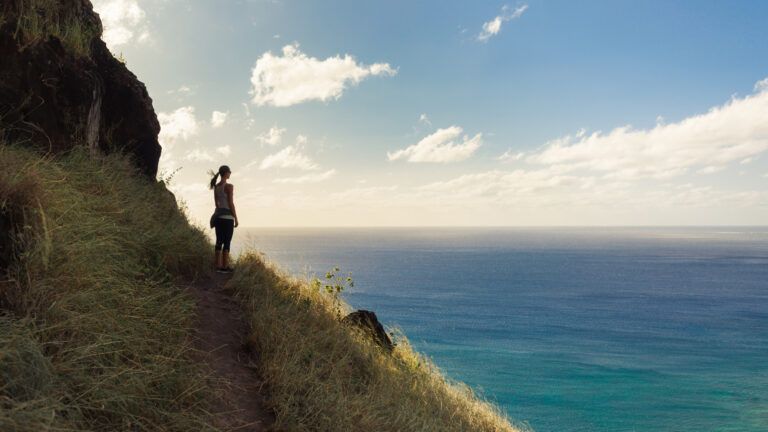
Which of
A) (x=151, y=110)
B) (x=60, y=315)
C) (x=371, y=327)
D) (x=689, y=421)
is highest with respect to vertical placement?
(x=151, y=110)

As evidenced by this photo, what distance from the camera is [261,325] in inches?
276

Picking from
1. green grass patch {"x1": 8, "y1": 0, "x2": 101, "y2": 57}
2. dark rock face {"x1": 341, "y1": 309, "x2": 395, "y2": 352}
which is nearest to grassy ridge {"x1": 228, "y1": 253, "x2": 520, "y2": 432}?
dark rock face {"x1": 341, "y1": 309, "x2": 395, "y2": 352}

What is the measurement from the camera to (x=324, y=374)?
6906mm

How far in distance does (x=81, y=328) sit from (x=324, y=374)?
11.5 ft

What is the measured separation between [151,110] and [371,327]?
29.9 feet

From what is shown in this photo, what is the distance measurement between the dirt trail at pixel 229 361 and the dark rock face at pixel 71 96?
388 centimetres

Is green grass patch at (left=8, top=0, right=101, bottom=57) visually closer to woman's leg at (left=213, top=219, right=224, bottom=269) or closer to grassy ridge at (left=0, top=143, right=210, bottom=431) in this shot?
grassy ridge at (left=0, top=143, right=210, bottom=431)

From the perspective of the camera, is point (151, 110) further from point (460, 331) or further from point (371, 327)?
point (460, 331)

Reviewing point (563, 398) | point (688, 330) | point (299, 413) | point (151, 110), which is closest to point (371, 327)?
point (299, 413)

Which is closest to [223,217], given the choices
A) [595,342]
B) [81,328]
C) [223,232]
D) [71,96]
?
[223,232]

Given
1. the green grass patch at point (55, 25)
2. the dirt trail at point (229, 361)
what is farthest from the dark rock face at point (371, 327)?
the green grass patch at point (55, 25)

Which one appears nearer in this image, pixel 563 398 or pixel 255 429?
pixel 255 429

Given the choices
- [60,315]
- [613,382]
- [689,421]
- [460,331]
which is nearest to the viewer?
[60,315]

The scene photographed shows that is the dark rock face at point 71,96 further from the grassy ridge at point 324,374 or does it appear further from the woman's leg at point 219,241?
the grassy ridge at point 324,374
